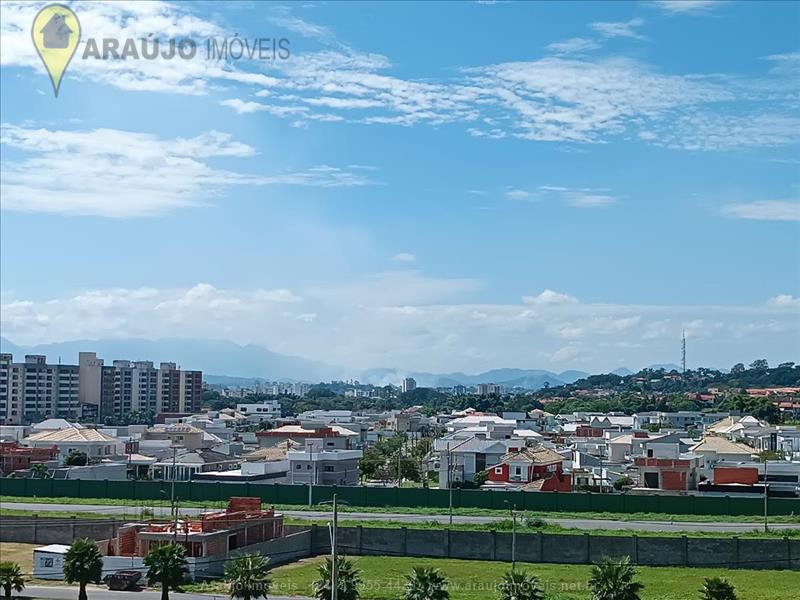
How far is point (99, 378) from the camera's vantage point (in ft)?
357

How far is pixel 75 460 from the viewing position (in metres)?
53.7

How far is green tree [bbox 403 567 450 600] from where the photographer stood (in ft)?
71.1

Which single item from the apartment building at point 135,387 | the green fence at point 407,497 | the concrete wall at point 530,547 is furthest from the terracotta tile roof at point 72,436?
the apartment building at point 135,387

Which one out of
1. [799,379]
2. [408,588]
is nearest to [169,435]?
[408,588]

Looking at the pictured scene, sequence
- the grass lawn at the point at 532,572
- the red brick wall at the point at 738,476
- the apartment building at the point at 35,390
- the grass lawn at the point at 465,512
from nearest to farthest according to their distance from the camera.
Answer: the grass lawn at the point at 532,572
the grass lawn at the point at 465,512
the red brick wall at the point at 738,476
the apartment building at the point at 35,390

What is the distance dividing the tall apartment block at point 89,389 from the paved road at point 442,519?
199ft

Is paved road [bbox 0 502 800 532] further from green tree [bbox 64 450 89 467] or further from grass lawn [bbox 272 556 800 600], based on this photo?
green tree [bbox 64 450 89 467]

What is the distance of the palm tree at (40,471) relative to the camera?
48594 mm

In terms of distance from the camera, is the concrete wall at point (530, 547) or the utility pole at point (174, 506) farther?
the concrete wall at point (530, 547)

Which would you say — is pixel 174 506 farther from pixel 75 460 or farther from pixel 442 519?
pixel 75 460

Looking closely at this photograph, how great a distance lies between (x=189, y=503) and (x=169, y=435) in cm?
2452

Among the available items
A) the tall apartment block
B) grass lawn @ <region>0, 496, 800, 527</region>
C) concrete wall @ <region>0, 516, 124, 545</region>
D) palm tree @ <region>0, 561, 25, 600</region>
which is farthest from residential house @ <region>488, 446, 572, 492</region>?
the tall apartment block

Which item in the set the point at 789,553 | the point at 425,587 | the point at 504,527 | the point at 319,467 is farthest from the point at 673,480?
the point at 425,587

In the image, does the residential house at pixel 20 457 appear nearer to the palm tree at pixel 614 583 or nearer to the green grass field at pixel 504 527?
the green grass field at pixel 504 527
